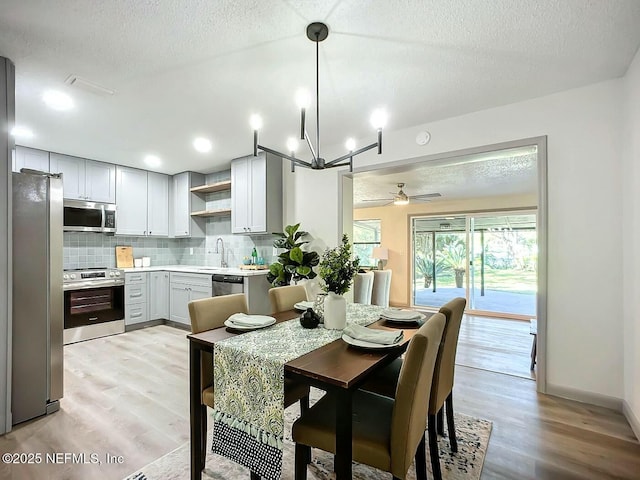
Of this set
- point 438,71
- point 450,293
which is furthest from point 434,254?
point 438,71

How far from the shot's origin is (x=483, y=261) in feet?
21.1

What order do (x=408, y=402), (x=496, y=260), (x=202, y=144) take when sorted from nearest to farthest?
1. (x=408, y=402)
2. (x=202, y=144)
3. (x=496, y=260)

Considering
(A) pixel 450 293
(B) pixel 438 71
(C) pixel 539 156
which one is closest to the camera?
(B) pixel 438 71

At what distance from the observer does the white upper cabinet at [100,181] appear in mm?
4469

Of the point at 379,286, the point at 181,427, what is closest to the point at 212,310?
the point at 181,427

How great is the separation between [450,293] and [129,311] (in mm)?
5998

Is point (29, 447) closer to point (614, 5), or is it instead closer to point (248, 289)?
point (248, 289)

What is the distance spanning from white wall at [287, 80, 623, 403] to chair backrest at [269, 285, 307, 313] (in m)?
2.08

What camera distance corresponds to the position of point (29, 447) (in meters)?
1.97

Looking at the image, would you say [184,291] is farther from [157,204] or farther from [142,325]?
[157,204]

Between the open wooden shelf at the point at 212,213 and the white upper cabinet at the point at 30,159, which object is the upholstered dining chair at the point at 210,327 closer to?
the open wooden shelf at the point at 212,213

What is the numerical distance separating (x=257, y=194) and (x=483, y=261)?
186 inches

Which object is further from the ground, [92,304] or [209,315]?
[209,315]

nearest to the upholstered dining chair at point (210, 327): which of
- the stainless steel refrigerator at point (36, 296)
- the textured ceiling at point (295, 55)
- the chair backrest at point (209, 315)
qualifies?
the chair backrest at point (209, 315)
